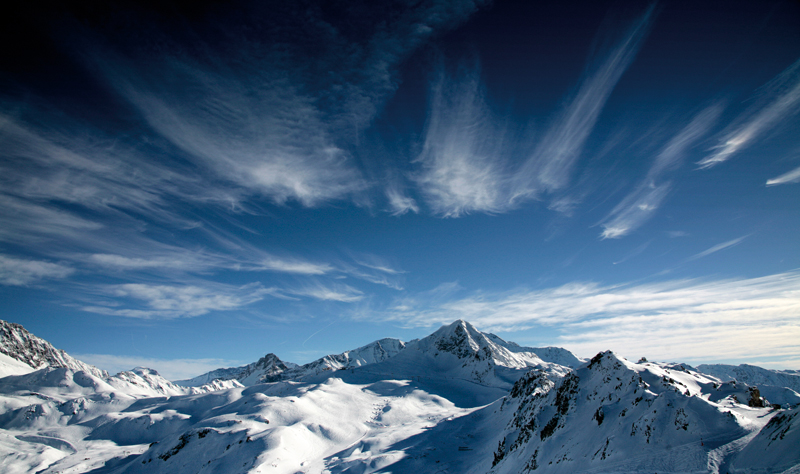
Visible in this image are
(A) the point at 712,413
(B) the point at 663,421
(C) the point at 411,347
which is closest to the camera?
(A) the point at 712,413

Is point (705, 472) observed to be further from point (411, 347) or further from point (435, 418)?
point (411, 347)

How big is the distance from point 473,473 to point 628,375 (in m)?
21.8

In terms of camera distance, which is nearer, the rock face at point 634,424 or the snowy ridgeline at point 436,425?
the rock face at point 634,424

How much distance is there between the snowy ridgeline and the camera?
18438 mm

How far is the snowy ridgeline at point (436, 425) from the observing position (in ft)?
60.5

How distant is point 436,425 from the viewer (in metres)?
61.8

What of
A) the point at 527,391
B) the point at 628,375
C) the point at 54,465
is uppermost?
the point at 628,375

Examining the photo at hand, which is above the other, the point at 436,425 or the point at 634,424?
the point at 634,424

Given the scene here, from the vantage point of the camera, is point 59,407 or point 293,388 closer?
point 293,388

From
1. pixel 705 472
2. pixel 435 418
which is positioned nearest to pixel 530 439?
pixel 705 472

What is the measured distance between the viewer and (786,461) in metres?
12.0

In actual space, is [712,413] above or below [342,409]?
above

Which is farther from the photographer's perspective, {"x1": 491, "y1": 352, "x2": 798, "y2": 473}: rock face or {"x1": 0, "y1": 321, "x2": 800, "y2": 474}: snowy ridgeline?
{"x1": 0, "y1": 321, "x2": 800, "y2": 474}: snowy ridgeline

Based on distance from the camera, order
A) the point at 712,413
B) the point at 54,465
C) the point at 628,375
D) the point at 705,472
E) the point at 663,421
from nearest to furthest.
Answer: the point at 705,472 < the point at 712,413 < the point at 663,421 < the point at 628,375 < the point at 54,465
